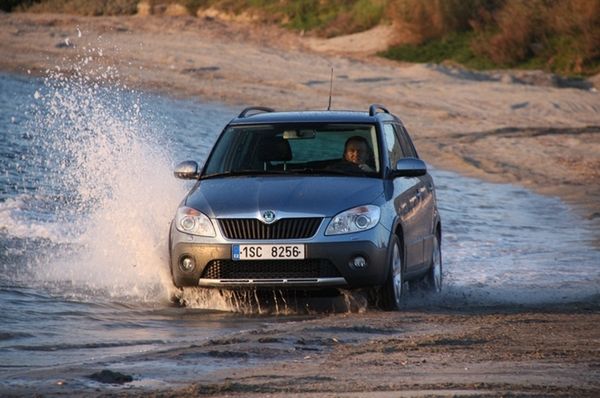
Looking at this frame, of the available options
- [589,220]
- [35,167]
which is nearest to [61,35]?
[35,167]

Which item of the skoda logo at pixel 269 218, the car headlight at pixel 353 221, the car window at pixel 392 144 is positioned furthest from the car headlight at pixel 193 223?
the car window at pixel 392 144

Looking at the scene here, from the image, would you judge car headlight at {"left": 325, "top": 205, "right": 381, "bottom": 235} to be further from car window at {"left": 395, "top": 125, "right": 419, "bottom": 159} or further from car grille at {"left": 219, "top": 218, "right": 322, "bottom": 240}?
car window at {"left": 395, "top": 125, "right": 419, "bottom": 159}

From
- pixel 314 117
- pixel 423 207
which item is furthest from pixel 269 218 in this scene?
pixel 423 207

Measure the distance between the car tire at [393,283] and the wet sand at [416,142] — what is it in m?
0.16

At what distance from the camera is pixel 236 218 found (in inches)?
431

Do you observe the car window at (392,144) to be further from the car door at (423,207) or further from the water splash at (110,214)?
the water splash at (110,214)

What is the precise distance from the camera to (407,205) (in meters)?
11.9

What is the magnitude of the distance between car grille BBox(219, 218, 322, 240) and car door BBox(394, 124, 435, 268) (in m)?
1.58

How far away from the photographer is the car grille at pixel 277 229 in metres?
10.9

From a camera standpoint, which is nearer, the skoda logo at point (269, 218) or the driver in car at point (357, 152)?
the skoda logo at point (269, 218)

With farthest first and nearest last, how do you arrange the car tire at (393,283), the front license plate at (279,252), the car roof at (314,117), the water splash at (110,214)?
the water splash at (110,214) < the car roof at (314,117) < the car tire at (393,283) < the front license plate at (279,252)

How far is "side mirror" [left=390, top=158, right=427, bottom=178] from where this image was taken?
11742 millimetres

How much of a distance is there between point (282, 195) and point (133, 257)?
102 inches

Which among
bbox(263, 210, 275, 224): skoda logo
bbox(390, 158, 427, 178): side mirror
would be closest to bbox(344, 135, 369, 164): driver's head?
bbox(390, 158, 427, 178): side mirror
